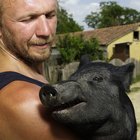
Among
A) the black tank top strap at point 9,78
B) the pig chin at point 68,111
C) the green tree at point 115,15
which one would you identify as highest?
the black tank top strap at point 9,78

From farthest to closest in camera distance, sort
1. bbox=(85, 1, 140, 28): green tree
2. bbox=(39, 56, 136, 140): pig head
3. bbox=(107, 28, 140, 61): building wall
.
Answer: bbox=(85, 1, 140, 28): green tree, bbox=(107, 28, 140, 61): building wall, bbox=(39, 56, 136, 140): pig head

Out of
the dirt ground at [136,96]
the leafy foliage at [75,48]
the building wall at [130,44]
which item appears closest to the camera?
the dirt ground at [136,96]

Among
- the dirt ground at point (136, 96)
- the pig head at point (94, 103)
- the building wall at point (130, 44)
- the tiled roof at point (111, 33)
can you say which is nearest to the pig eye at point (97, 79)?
the pig head at point (94, 103)

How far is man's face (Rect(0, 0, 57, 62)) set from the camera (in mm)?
2457

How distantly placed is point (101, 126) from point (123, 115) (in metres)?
0.16

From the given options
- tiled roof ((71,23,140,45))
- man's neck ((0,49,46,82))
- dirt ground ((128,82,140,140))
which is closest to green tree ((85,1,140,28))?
tiled roof ((71,23,140,45))

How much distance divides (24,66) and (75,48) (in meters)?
27.7

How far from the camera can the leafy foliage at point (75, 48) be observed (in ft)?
96.6

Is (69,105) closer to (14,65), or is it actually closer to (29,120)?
(29,120)

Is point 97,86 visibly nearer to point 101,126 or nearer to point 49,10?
point 101,126

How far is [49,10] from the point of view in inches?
100

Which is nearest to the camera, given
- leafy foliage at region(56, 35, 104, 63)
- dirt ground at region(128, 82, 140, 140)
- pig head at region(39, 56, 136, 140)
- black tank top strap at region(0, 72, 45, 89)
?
pig head at region(39, 56, 136, 140)

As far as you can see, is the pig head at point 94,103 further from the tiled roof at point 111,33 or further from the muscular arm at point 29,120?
the tiled roof at point 111,33

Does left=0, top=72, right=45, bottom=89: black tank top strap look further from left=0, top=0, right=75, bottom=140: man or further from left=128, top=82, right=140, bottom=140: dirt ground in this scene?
left=128, top=82, right=140, bottom=140: dirt ground
